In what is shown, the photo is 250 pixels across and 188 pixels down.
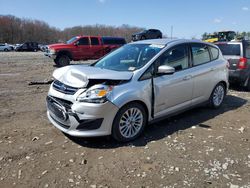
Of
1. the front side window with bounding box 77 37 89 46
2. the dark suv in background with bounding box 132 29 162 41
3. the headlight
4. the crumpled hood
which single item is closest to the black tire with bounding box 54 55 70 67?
the front side window with bounding box 77 37 89 46

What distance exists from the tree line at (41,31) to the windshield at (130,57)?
7395 cm

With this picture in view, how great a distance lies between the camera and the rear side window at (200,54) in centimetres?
557

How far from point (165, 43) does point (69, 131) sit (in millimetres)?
2499

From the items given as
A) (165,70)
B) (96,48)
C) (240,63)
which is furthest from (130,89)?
(96,48)

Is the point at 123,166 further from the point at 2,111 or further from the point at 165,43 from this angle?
the point at 2,111

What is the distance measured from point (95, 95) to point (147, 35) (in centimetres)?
2939

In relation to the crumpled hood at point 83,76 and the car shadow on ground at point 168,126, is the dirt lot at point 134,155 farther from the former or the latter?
the crumpled hood at point 83,76

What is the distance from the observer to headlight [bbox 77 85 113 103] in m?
3.99

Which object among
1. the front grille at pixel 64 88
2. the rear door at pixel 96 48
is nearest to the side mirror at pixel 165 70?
the front grille at pixel 64 88

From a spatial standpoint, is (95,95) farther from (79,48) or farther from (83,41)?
(83,41)

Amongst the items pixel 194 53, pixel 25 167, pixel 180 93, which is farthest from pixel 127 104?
pixel 194 53

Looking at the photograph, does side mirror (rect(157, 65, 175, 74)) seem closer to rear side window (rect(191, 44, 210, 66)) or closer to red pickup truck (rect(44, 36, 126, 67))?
rear side window (rect(191, 44, 210, 66))

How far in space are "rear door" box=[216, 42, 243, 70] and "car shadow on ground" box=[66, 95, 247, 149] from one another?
66.9 inches

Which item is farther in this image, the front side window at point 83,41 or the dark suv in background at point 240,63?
the front side window at point 83,41
